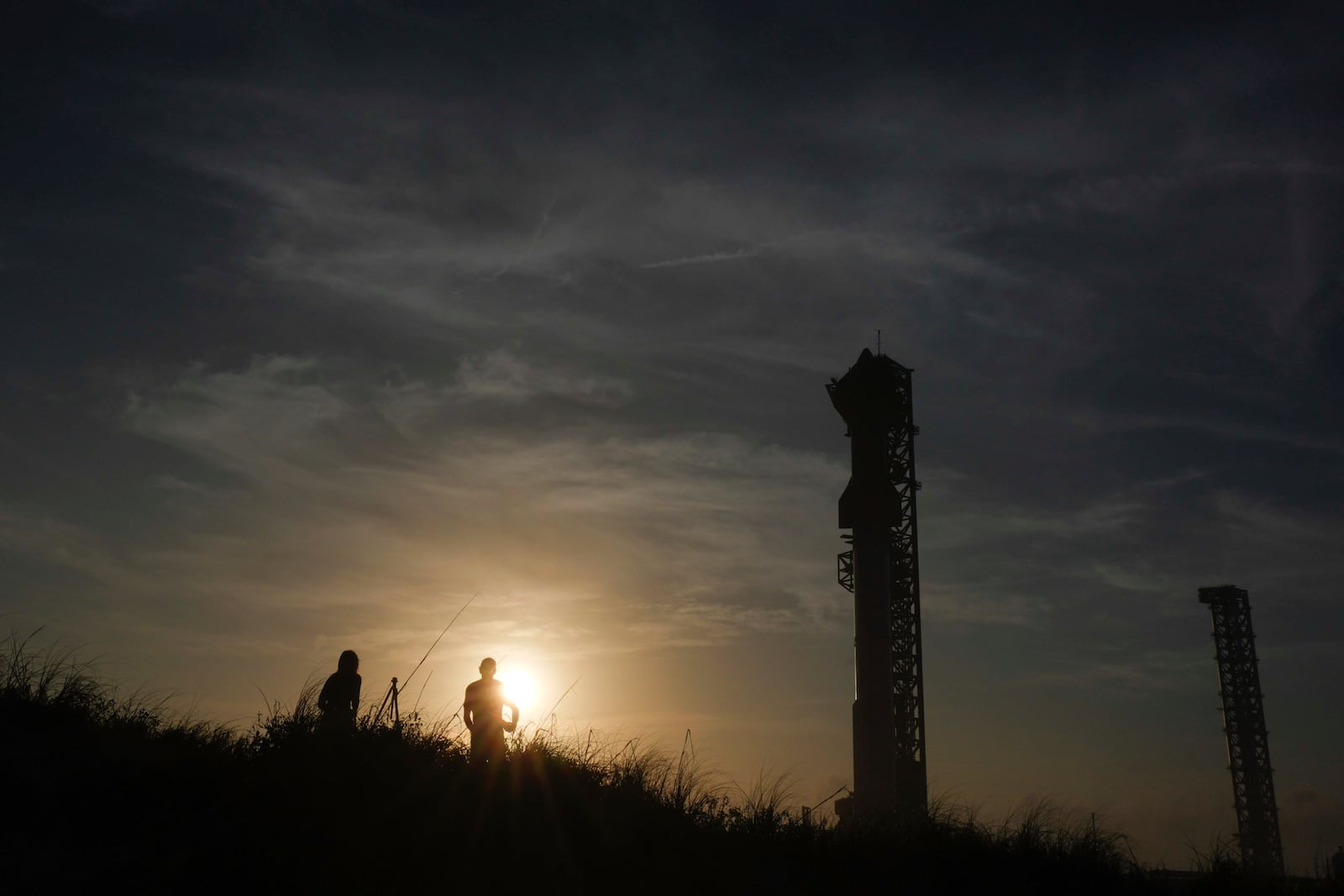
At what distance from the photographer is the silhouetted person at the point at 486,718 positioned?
33.3 ft

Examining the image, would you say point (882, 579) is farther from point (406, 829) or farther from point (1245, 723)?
point (406, 829)

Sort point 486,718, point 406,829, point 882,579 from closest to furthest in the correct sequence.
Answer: point 406,829 → point 486,718 → point 882,579

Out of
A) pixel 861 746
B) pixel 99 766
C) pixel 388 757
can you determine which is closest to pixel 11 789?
pixel 99 766

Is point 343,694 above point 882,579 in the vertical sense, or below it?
below

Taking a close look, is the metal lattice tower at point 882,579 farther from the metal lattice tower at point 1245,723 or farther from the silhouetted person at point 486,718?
the silhouetted person at point 486,718

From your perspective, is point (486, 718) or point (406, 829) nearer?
point (406, 829)

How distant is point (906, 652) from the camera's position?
42.5 m

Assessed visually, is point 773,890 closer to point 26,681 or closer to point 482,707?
point 482,707

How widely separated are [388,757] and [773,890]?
13.1 ft

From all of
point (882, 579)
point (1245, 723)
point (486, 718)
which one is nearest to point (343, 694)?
point (486, 718)

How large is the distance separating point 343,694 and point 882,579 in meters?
34.5

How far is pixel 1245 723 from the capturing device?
5069 centimetres

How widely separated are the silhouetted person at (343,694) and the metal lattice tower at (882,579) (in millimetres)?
32556

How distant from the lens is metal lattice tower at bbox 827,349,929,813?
41.0m
